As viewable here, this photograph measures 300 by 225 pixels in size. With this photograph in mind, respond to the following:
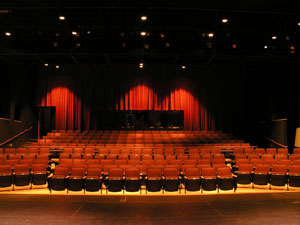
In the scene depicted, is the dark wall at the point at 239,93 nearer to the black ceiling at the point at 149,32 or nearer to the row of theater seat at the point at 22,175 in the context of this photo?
the black ceiling at the point at 149,32

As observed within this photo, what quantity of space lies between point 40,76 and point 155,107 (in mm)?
5874

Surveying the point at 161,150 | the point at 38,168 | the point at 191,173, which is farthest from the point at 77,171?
the point at 161,150

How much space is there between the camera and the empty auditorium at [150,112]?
503cm

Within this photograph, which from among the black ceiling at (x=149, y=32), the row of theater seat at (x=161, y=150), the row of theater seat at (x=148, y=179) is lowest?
the row of theater seat at (x=148, y=179)

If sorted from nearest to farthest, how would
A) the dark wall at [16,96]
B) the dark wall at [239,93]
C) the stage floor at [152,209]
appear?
the stage floor at [152,209], the dark wall at [239,93], the dark wall at [16,96]

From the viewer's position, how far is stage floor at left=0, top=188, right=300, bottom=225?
405 centimetres

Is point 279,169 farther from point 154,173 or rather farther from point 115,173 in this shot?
point 115,173

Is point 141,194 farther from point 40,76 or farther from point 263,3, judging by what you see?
point 40,76

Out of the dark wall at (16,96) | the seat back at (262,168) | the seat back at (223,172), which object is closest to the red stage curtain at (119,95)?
the dark wall at (16,96)

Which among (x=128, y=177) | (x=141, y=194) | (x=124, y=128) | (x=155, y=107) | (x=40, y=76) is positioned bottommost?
(x=141, y=194)

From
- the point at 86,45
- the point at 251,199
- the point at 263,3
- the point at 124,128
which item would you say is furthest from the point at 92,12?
the point at 251,199

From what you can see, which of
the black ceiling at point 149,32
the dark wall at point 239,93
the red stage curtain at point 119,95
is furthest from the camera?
the red stage curtain at point 119,95

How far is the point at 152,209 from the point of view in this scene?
462 cm

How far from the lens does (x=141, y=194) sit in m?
5.91
